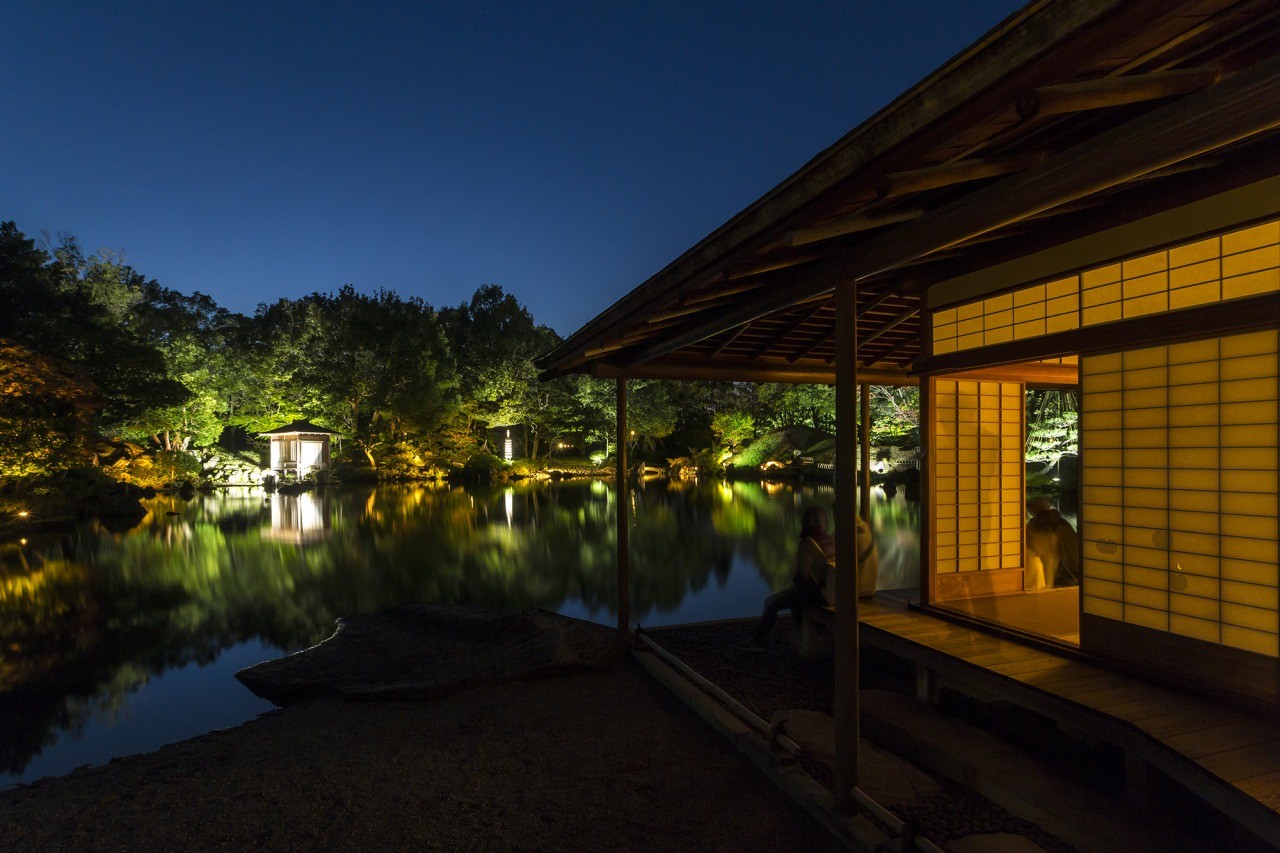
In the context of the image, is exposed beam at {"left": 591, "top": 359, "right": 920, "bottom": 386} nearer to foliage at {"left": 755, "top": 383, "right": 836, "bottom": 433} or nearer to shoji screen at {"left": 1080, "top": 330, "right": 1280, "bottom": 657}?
shoji screen at {"left": 1080, "top": 330, "right": 1280, "bottom": 657}

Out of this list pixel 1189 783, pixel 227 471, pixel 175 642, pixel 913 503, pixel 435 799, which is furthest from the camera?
pixel 227 471

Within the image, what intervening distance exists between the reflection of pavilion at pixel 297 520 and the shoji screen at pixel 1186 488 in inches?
538

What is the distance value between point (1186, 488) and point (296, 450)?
28505mm

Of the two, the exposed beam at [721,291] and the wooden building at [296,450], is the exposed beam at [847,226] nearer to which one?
the exposed beam at [721,291]

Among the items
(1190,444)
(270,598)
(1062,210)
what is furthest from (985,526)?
(270,598)

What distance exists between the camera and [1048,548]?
5.22 meters

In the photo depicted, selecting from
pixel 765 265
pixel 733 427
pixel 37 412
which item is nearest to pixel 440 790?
pixel 765 265

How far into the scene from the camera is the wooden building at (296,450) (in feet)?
86.4

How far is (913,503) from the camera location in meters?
18.4

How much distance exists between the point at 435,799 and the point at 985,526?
13.6 ft

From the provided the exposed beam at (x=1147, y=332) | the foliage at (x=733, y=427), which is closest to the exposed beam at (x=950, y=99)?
the exposed beam at (x=1147, y=332)

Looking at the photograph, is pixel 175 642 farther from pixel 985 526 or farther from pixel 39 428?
pixel 39 428

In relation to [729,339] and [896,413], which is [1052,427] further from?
[729,339]

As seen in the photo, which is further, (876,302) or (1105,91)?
(876,302)
